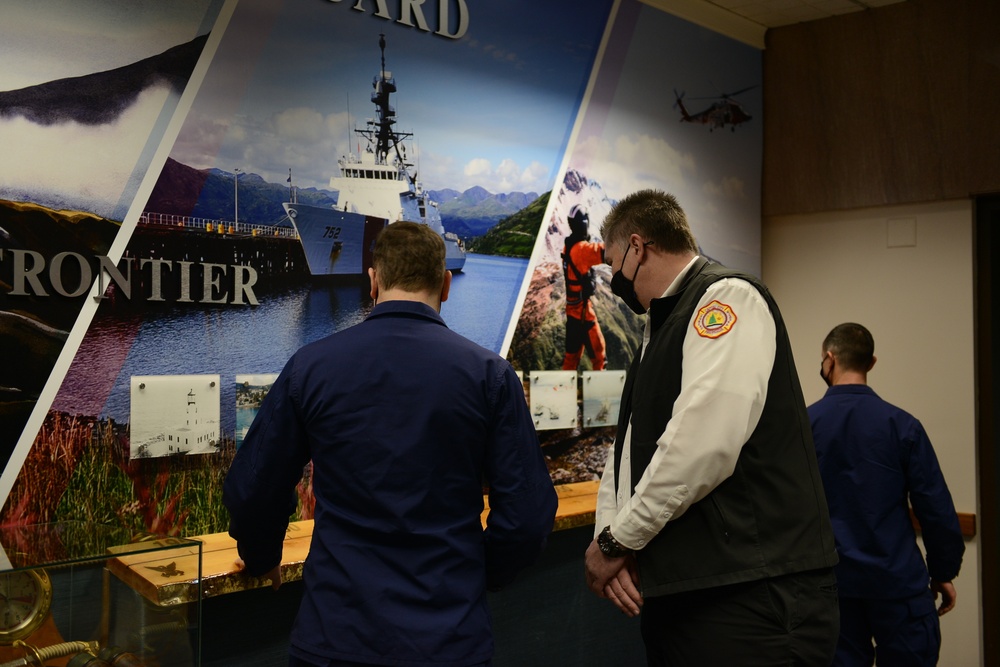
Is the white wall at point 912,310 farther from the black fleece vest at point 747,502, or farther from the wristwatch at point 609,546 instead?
the wristwatch at point 609,546

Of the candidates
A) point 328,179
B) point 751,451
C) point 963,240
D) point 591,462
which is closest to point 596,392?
point 591,462

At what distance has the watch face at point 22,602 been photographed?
1368mm

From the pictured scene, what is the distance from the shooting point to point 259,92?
9.50 ft

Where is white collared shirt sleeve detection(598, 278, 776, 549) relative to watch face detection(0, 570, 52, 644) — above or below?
above

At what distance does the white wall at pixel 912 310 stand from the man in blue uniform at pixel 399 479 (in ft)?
9.68

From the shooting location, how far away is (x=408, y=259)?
1.87 metres

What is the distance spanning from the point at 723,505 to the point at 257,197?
1.90m

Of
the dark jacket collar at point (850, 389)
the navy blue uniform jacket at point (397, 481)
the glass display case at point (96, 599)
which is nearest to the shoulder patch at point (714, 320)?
the navy blue uniform jacket at point (397, 481)

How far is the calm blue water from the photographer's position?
2.54 meters

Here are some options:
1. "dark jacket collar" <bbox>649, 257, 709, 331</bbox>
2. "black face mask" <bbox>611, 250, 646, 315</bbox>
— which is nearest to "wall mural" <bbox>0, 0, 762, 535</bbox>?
"black face mask" <bbox>611, 250, 646, 315</bbox>

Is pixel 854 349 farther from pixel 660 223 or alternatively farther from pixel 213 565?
pixel 213 565

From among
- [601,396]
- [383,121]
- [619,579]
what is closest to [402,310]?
[619,579]

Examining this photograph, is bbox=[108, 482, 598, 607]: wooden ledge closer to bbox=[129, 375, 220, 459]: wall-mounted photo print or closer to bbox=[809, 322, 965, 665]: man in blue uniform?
bbox=[129, 375, 220, 459]: wall-mounted photo print

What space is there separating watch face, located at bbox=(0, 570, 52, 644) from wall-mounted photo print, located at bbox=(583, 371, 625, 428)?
2.76 meters
